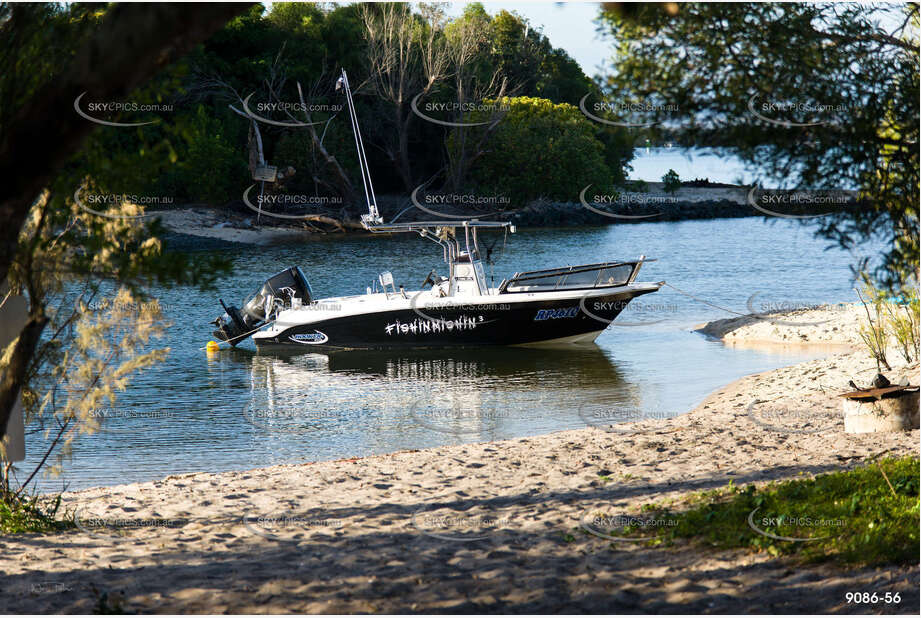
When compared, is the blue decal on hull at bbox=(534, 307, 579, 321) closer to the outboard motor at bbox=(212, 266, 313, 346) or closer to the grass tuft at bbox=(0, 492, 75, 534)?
the outboard motor at bbox=(212, 266, 313, 346)

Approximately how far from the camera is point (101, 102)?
15.6 ft

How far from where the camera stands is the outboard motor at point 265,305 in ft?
77.3

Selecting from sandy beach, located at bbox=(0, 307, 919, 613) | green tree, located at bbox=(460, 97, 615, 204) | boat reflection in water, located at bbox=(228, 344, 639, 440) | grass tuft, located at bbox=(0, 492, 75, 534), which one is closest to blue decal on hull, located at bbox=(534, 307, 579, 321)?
boat reflection in water, located at bbox=(228, 344, 639, 440)

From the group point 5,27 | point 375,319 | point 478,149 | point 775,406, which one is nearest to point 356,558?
point 5,27

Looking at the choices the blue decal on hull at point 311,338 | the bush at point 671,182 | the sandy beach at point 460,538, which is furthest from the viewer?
the bush at point 671,182

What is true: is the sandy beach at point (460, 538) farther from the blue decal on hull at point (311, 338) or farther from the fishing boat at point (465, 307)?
the blue decal on hull at point (311, 338)

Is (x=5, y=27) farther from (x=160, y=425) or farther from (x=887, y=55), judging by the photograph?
(x=160, y=425)

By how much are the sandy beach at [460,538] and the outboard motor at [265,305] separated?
39.7ft

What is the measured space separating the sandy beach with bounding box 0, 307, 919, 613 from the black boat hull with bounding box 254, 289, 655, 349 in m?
9.09

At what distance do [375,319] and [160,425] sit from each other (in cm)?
706

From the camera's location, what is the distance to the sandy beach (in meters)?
5.94

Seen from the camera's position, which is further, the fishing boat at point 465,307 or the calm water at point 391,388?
the fishing boat at point 465,307

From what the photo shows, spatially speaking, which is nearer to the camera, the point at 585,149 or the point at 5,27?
the point at 5,27

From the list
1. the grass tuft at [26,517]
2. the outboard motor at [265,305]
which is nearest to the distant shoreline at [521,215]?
the outboard motor at [265,305]
